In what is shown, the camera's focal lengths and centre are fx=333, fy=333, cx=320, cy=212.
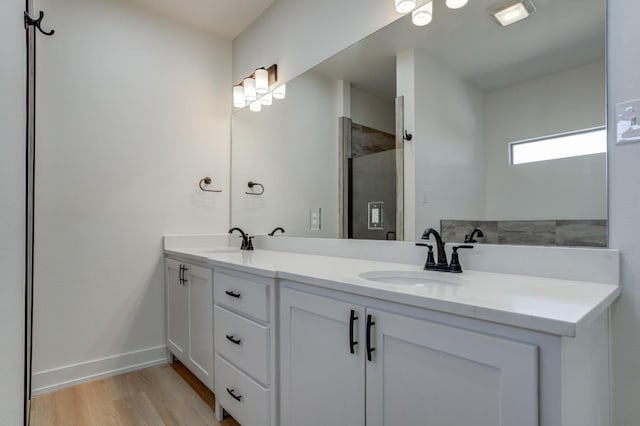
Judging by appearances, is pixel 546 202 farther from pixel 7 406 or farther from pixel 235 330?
pixel 7 406

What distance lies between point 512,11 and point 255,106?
1.81 m

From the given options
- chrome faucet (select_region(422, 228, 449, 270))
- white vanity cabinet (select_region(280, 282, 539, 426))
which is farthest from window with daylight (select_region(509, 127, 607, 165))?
white vanity cabinet (select_region(280, 282, 539, 426))

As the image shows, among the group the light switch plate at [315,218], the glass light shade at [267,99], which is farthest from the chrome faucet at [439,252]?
the glass light shade at [267,99]

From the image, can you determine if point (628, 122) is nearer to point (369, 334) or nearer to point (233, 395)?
point (369, 334)

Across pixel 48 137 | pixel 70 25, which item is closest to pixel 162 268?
pixel 48 137

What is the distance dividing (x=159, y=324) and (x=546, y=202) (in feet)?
8.09

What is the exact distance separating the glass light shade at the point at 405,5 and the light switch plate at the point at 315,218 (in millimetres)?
1105

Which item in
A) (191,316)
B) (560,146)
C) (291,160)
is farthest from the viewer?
(291,160)

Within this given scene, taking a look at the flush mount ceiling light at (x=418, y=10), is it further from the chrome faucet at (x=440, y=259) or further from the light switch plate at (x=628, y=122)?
the chrome faucet at (x=440, y=259)

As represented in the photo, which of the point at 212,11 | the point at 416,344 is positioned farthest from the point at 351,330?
the point at 212,11

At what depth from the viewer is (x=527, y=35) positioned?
1191 mm

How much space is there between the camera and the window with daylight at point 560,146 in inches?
41.0

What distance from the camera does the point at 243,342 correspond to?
1.47 meters

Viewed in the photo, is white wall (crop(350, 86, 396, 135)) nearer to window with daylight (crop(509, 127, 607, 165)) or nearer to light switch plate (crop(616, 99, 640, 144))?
window with daylight (crop(509, 127, 607, 165))
